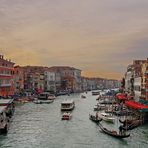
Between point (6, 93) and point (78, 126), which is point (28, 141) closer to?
point (78, 126)

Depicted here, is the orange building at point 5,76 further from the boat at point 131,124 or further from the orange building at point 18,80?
the boat at point 131,124

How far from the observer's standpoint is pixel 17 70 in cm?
8538

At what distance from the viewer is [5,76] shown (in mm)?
66625

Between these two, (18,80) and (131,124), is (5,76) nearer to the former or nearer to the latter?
(18,80)

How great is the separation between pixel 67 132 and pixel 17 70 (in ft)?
185

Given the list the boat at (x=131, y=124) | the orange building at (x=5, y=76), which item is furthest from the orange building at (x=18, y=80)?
the boat at (x=131, y=124)

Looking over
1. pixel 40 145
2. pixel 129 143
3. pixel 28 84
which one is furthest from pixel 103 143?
pixel 28 84

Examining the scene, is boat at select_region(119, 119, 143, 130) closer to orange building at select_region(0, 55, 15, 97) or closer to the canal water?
the canal water

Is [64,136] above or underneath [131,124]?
underneath

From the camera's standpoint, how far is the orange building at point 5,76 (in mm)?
64375

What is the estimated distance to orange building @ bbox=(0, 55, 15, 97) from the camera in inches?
2534

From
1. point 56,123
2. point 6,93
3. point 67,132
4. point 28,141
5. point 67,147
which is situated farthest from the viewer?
point 6,93

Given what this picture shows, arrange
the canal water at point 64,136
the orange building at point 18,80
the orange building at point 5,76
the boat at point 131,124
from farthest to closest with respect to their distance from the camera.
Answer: the orange building at point 18,80 < the orange building at point 5,76 < the boat at point 131,124 < the canal water at point 64,136

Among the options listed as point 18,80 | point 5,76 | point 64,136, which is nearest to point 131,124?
point 64,136
